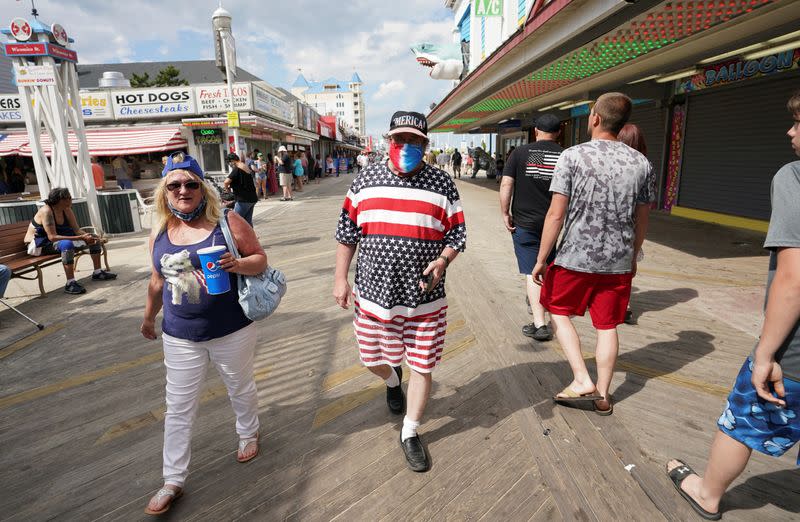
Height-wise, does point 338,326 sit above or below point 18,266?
below

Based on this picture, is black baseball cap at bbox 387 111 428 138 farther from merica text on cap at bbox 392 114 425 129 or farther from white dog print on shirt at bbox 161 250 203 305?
white dog print on shirt at bbox 161 250 203 305

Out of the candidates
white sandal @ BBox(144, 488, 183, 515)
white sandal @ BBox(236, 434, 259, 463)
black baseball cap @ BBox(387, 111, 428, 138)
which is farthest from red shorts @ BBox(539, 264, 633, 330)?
white sandal @ BBox(144, 488, 183, 515)

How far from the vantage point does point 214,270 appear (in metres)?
2.06

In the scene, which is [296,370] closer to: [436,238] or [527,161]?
[436,238]

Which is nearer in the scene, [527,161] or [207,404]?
[207,404]

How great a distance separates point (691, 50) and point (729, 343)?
220 inches

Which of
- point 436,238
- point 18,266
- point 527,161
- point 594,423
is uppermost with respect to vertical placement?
point 527,161

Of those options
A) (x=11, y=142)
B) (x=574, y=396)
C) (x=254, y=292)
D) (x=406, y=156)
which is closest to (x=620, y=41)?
(x=574, y=396)

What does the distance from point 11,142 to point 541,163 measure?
2582 cm

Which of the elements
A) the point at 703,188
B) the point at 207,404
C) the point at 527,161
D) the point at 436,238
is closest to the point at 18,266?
the point at 207,404

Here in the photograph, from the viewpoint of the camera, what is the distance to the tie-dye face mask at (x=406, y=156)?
7.24 feet

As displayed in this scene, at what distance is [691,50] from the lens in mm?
7055

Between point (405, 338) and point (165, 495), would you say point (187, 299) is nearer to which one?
point (165, 495)

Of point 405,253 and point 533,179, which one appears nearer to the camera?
point 405,253
